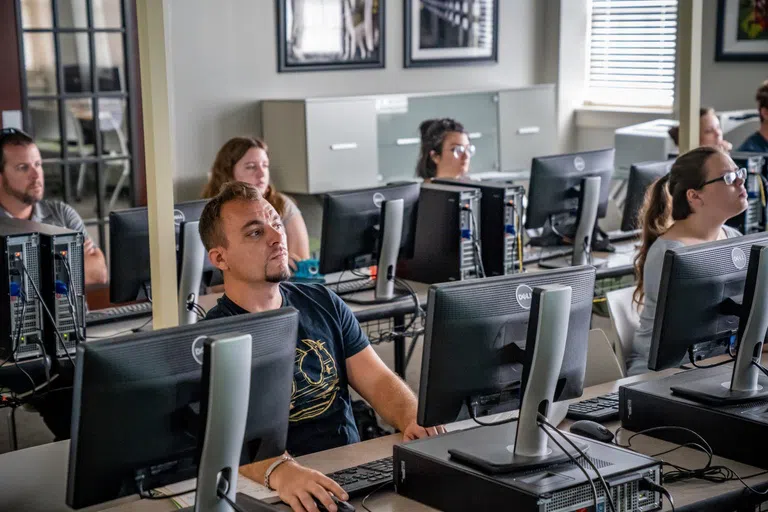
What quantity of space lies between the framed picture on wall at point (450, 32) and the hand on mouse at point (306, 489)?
16.2 feet

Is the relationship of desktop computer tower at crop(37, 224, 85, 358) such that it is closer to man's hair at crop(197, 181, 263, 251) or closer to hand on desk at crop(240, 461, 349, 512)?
man's hair at crop(197, 181, 263, 251)

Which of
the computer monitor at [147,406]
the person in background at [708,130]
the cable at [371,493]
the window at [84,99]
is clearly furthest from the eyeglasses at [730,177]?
the window at [84,99]

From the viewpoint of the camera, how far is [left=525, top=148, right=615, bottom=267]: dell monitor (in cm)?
428

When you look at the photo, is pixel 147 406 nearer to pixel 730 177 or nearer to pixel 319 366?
pixel 319 366

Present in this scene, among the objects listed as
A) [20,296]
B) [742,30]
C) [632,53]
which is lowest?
[20,296]

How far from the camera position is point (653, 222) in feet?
10.7

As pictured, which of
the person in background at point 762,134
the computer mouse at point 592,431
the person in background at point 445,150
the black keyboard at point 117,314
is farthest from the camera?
the person in background at point 762,134

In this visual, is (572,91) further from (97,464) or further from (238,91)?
(97,464)

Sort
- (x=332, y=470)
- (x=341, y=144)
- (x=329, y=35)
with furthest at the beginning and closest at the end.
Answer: (x=329, y=35) → (x=341, y=144) → (x=332, y=470)

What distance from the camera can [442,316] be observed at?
77.5 inches

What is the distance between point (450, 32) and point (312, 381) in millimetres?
4836

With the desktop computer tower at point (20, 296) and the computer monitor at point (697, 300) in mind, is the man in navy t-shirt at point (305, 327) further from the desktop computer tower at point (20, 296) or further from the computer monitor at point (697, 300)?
the desktop computer tower at point (20, 296)

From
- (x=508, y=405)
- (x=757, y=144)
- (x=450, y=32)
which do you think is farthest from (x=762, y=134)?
(x=508, y=405)

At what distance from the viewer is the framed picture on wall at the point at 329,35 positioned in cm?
607
